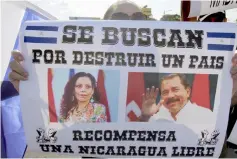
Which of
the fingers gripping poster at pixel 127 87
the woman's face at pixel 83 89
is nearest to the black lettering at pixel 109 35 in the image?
the fingers gripping poster at pixel 127 87

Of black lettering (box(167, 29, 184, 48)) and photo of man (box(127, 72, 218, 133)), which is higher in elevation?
black lettering (box(167, 29, 184, 48))

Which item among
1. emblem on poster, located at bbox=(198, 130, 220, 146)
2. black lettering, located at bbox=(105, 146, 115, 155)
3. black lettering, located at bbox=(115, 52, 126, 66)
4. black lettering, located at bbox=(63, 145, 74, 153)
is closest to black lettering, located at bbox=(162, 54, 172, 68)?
black lettering, located at bbox=(115, 52, 126, 66)

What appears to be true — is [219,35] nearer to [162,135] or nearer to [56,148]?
[162,135]

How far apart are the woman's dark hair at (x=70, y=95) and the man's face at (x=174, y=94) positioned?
1.19 ft

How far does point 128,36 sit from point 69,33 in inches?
12.1

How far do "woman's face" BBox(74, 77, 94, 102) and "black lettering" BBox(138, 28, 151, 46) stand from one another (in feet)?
1.13

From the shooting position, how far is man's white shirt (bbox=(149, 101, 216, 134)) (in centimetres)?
168

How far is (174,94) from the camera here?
1673 mm

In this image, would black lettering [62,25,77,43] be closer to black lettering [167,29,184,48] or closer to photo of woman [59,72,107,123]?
photo of woman [59,72,107,123]

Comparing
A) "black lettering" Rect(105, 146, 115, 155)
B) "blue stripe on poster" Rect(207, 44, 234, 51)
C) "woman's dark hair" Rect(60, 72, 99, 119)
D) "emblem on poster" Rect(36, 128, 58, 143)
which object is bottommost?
"black lettering" Rect(105, 146, 115, 155)

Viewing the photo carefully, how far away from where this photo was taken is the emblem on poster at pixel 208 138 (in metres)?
1.69

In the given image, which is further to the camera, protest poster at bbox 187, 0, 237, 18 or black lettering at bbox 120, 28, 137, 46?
protest poster at bbox 187, 0, 237, 18

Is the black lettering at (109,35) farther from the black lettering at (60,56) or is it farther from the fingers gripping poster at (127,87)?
the black lettering at (60,56)

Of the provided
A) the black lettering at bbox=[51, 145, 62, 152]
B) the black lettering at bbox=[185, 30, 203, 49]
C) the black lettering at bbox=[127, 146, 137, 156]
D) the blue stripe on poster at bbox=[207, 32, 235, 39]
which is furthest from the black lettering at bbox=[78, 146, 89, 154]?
the blue stripe on poster at bbox=[207, 32, 235, 39]
